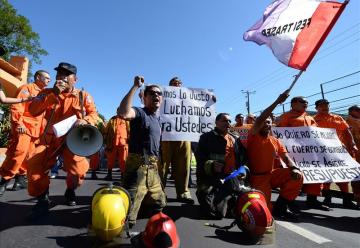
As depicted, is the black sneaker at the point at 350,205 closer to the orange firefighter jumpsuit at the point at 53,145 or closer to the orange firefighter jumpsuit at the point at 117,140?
the orange firefighter jumpsuit at the point at 53,145

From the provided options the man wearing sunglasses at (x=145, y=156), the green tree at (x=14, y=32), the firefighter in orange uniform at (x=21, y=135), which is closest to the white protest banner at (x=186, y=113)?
the man wearing sunglasses at (x=145, y=156)

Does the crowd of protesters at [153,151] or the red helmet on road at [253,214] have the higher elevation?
the crowd of protesters at [153,151]

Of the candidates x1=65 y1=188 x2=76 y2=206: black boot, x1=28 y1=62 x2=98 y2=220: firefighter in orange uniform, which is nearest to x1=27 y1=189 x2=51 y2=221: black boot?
x1=28 y1=62 x2=98 y2=220: firefighter in orange uniform

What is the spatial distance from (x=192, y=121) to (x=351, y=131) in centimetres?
350

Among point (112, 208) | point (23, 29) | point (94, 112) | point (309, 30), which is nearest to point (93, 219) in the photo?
point (112, 208)

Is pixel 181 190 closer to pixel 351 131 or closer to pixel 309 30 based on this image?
pixel 309 30

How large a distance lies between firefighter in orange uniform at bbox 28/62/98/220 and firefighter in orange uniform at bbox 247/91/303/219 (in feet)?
7.39

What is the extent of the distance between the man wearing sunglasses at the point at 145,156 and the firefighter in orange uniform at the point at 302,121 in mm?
2627

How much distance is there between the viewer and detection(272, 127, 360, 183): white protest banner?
5039mm

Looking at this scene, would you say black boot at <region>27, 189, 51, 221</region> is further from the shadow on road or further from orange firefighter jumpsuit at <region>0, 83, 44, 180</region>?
orange firefighter jumpsuit at <region>0, 83, 44, 180</region>

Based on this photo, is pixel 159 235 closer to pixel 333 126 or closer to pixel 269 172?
pixel 269 172

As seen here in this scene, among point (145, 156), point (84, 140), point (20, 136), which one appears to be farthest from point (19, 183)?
point (145, 156)

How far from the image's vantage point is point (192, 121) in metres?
5.29

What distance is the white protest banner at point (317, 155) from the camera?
5039 millimetres
